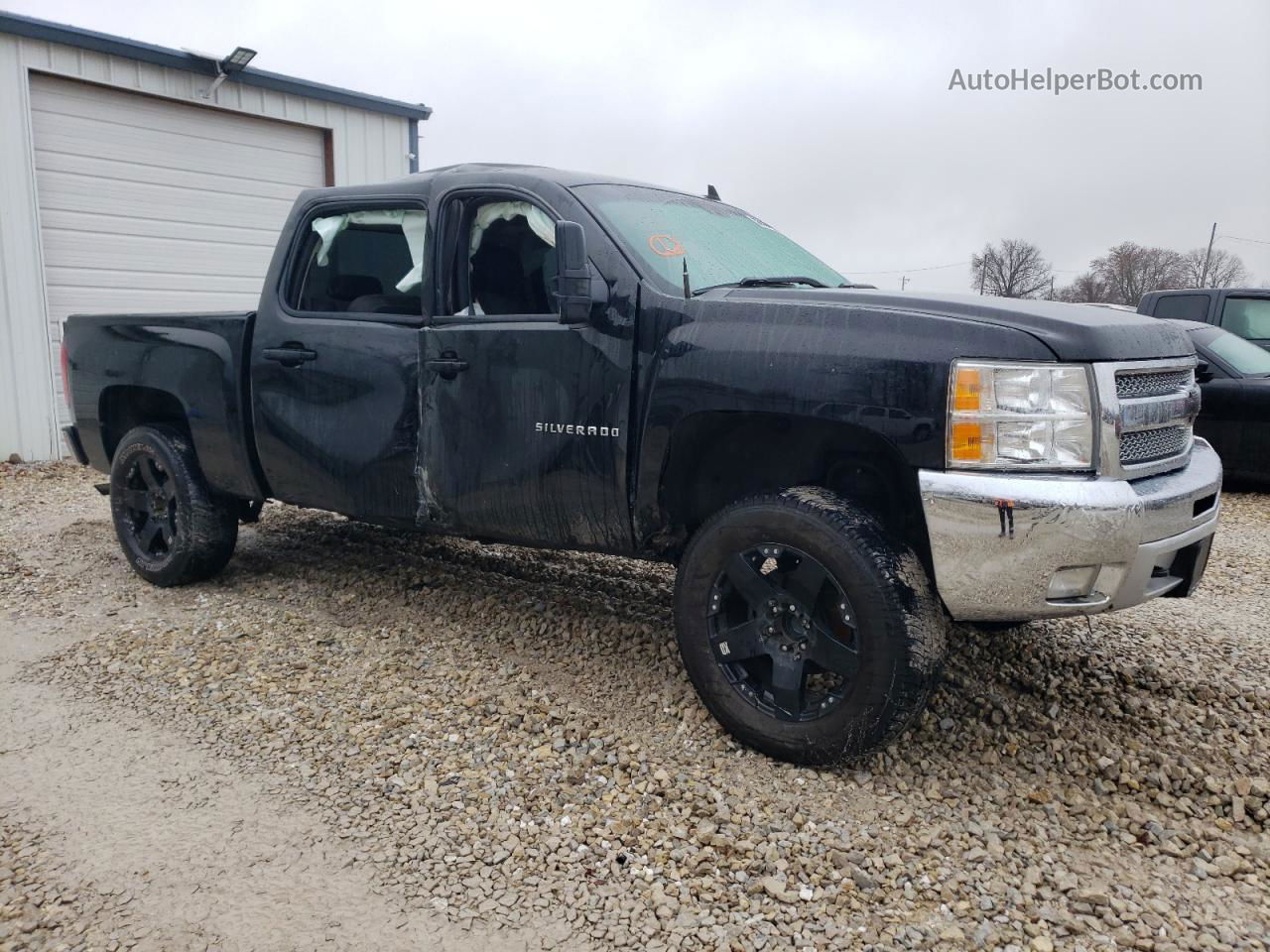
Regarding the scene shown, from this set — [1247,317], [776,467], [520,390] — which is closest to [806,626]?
[776,467]

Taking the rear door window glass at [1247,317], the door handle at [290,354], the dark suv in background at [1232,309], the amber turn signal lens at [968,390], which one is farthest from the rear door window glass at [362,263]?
the rear door window glass at [1247,317]

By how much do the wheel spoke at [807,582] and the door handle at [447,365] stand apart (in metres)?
1.56

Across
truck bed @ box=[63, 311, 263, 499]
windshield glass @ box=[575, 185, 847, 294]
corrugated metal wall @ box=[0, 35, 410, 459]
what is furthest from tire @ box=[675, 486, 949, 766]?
corrugated metal wall @ box=[0, 35, 410, 459]

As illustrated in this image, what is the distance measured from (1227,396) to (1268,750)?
18.4ft

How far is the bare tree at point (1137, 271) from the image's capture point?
45719 mm

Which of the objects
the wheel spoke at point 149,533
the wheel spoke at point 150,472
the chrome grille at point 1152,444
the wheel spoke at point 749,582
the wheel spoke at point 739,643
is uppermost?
the chrome grille at point 1152,444

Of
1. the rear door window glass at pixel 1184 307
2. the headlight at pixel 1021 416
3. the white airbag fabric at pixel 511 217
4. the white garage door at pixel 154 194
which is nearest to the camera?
the headlight at pixel 1021 416

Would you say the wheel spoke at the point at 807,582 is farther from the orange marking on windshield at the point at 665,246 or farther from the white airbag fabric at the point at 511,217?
the white airbag fabric at the point at 511,217

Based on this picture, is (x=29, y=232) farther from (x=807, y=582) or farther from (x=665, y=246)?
(x=807, y=582)

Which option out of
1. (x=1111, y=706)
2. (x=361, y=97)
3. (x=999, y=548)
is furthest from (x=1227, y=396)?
(x=361, y=97)

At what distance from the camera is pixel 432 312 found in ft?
13.2

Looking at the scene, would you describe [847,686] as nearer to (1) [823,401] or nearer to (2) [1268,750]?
(1) [823,401]

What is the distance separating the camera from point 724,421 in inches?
133

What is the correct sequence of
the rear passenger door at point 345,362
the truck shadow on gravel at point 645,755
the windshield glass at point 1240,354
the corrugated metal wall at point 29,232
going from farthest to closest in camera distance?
1. the corrugated metal wall at point 29,232
2. the windshield glass at point 1240,354
3. the rear passenger door at point 345,362
4. the truck shadow on gravel at point 645,755
